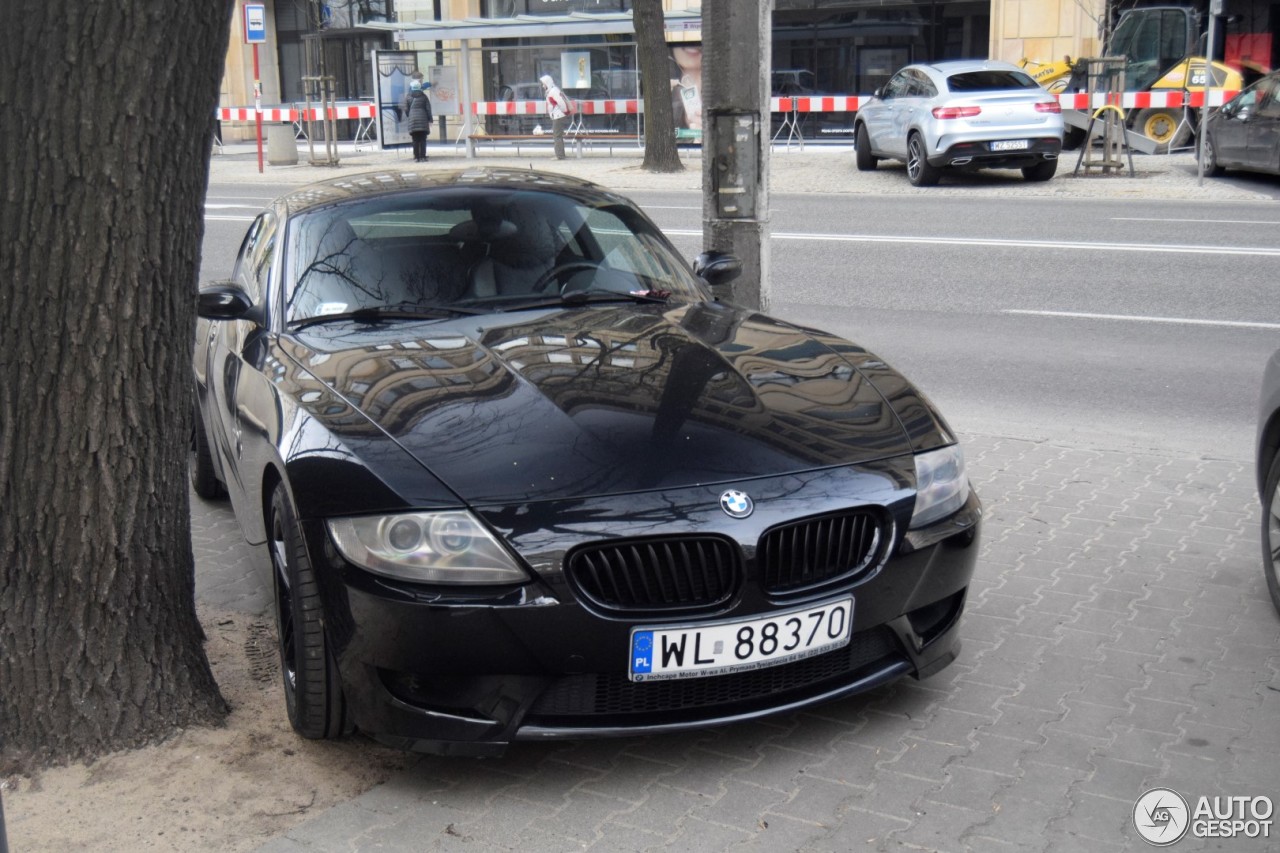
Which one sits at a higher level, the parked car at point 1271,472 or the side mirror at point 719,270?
the side mirror at point 719,270

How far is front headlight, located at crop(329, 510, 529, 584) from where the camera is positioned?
335 cm

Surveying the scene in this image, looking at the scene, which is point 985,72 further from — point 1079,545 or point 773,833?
point 773,833

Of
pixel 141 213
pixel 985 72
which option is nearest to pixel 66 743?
pixel 141 213

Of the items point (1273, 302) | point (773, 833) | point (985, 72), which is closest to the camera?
point (773, 833)

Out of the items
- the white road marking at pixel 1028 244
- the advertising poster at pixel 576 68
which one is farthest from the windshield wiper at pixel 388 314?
the advertising poster at pixel 576 68

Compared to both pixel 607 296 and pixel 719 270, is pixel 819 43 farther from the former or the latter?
→ pixel 607 296

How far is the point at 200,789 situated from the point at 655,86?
2073cm

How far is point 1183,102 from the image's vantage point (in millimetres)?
23562

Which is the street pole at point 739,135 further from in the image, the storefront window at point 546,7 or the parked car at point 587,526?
the storefront window at point 546,7

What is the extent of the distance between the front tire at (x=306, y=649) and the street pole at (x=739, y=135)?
3233mm

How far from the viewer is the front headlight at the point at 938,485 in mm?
3768

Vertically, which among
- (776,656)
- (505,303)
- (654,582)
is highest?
(505,303)

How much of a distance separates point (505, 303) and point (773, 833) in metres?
2.14

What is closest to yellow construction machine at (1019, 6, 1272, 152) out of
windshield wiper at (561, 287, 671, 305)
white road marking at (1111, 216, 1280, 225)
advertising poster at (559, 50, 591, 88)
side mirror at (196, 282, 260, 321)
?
white road marking at (1111, 216, 1280, 225)
